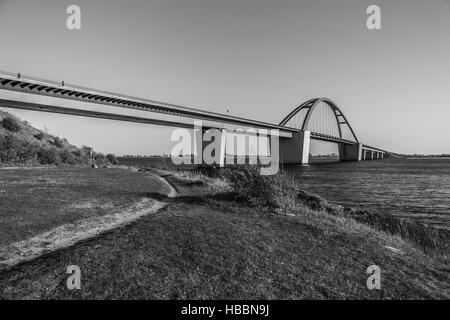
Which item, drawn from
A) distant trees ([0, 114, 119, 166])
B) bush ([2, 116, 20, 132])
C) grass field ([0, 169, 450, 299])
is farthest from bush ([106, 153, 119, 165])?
grass field ([0, 169, 450, 299])

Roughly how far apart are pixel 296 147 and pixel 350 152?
61391 millimetres

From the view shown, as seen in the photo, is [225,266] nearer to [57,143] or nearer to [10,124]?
[10,124]

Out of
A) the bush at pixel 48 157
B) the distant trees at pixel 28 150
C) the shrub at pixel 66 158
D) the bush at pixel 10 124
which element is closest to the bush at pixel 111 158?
the distant trees at pixel 28 150

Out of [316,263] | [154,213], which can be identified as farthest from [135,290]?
[154,213]

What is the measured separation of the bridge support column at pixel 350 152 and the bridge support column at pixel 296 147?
52.8 metres

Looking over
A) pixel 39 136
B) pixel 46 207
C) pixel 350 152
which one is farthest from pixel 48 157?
pixel 350 152

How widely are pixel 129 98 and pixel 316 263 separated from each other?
148ft

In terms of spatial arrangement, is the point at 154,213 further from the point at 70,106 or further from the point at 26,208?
the point at 70,106

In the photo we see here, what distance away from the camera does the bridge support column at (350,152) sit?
146137 millimetres

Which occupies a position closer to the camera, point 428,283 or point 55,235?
point 428,283

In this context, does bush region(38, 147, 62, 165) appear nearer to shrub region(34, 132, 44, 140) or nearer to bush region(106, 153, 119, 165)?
shrub region(34, 132, 44, 140)

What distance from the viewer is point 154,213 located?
12.5m

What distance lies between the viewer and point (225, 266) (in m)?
6.59

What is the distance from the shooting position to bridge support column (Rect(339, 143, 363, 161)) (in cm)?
14614
